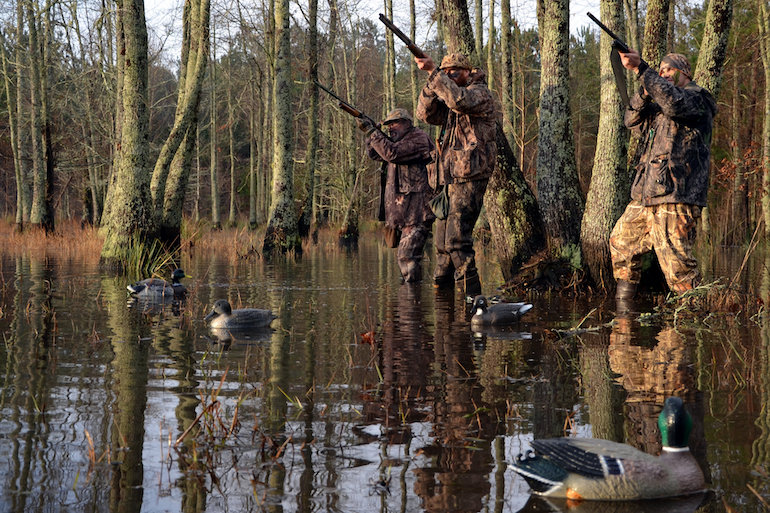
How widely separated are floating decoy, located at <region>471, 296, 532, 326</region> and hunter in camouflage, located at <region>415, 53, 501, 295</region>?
2.80 meters

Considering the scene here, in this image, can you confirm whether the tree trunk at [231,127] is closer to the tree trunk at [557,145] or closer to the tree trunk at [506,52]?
the tree trunk at [506,52]

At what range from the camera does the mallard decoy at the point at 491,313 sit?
744cm

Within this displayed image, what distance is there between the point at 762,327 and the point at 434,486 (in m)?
5.41

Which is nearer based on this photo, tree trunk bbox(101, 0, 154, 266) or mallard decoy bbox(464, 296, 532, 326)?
mallard decoy bbox(464, 296, 532, 326)

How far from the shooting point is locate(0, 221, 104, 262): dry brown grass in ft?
59.0

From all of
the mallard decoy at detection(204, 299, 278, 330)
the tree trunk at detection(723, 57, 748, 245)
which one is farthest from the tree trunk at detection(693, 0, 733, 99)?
the tree trunk at detection(723, 57, 748, 245)

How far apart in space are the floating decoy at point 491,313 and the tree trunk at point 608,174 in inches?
106

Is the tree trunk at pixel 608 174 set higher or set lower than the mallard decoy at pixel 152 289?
higher

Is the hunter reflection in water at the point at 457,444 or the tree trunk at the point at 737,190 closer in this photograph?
the hunter reflection in water at the point at 457,444

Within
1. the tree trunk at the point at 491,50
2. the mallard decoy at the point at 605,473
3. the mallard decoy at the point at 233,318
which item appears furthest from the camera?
the tree trunk at the point at 491,50

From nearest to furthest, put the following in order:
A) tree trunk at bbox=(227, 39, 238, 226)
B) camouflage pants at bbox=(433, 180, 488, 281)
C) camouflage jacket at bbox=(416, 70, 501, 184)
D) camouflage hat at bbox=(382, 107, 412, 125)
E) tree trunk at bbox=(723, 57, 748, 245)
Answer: camouflage jacket at bbox=(416, 70, 501, 184), camouflage pants at bbox=(433, 180, 488, 281), camouflage hat at bbox=(382, 107, 412, 125), tree trunk at bbox=(723, 57, 748, 245), tree trunk at bbox=(227, 39, 238, 226)

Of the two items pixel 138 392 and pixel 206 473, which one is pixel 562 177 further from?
pixel 206 473

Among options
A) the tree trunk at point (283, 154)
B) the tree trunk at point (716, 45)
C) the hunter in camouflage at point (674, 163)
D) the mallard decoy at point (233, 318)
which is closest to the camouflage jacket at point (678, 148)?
the hunter in camouflage at point (674, 163)

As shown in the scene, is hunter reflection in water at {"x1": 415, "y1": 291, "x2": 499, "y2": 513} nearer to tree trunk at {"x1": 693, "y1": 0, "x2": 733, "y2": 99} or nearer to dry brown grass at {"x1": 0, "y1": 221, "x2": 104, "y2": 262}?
tree trunk at {"x1": 693, "y1": 0, "x2": 733, "y2": 99}
